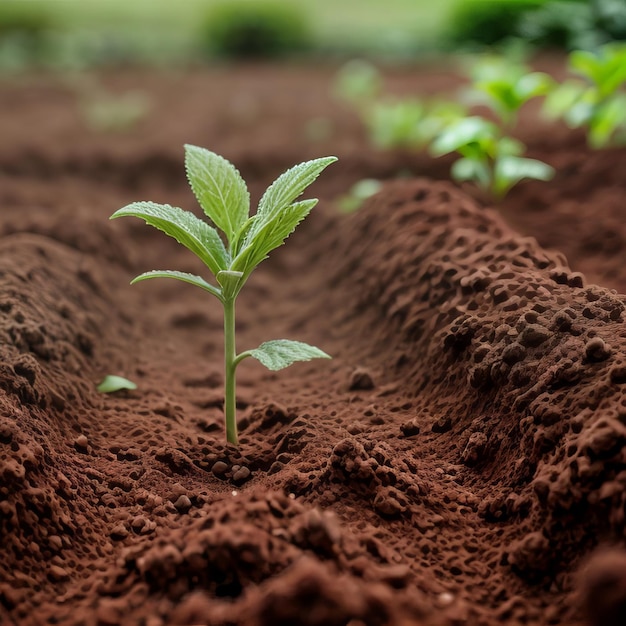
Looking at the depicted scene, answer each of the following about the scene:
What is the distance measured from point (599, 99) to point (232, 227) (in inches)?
71.5

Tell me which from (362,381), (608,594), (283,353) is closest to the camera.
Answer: (608,594)

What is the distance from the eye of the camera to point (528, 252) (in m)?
1.90

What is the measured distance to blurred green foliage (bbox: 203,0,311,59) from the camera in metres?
6.10

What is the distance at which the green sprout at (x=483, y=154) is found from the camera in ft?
7.55

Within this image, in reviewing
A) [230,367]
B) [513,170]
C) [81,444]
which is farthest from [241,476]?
[513,170]

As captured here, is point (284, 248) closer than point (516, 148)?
No

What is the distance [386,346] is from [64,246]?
1300 millimetres

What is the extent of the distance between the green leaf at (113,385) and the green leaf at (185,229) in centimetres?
54

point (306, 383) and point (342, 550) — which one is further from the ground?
point (342, 550)

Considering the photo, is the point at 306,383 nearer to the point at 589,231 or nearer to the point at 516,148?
the point at 589,231

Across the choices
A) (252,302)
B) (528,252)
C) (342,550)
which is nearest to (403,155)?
(252,302)

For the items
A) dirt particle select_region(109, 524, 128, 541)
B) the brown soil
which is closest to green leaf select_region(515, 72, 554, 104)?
the brown soil

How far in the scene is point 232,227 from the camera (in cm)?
166

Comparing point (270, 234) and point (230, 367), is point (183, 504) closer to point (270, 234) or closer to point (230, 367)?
point (230, 367)
